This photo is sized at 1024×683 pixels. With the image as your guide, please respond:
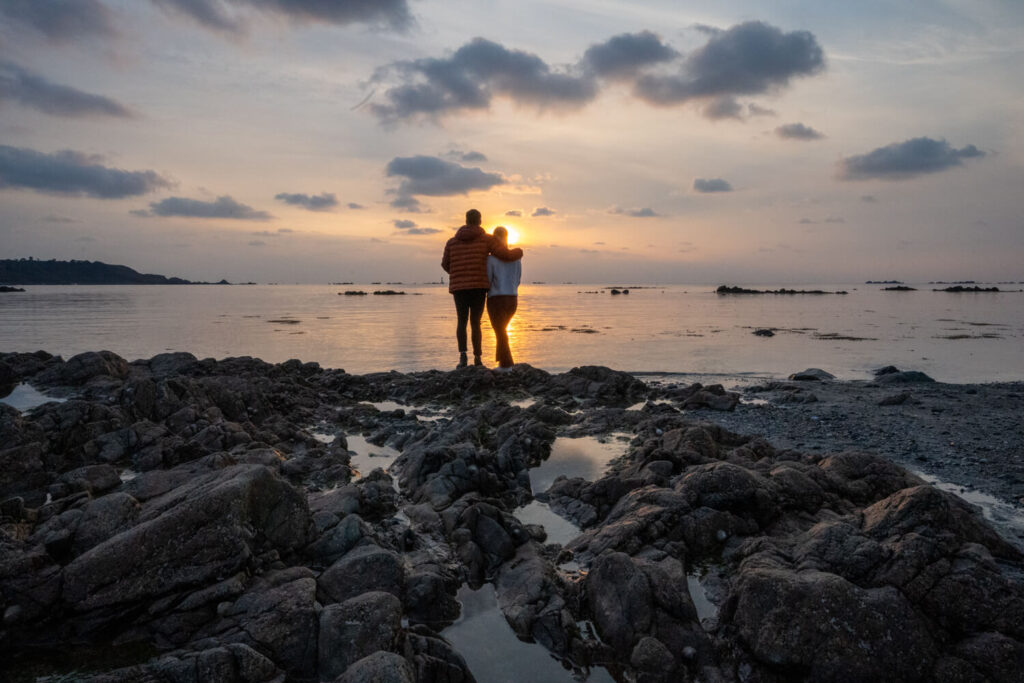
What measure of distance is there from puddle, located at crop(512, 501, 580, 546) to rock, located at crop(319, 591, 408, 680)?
2.49 meters

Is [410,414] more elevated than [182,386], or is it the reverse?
[182,386]

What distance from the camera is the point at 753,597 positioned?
15.4ft

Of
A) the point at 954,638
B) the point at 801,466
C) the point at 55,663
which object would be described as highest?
the point at 801,466

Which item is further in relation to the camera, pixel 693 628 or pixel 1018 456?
pixel 1018 456

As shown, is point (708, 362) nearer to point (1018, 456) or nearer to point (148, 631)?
point (1018, 456)

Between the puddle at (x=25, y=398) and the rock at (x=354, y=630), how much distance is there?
11809mm

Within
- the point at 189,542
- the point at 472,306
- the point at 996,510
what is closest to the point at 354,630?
the point at 189,542

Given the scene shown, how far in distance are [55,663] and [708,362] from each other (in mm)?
21135

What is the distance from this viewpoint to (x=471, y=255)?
15.7 metres

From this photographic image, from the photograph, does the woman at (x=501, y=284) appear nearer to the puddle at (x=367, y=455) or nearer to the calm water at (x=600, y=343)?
Result: the calm water at (x=600, y=343)

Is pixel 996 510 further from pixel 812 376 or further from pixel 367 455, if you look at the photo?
pixel 812 376

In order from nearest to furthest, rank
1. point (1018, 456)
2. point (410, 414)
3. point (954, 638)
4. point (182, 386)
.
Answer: point (954, 638), point (1018, 456), point (182, 386), point (410, 414)

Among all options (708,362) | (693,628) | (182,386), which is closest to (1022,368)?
(708,362)

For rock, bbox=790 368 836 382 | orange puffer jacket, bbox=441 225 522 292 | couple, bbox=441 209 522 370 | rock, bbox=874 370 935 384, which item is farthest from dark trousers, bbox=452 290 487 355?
rock, bbox=874 370 935 384
